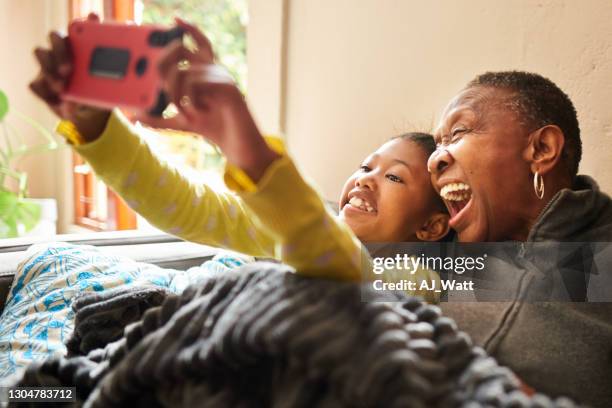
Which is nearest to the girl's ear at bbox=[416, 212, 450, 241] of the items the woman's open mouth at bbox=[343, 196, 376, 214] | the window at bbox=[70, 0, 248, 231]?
the woman's open mouth at bbox=[343, 196, 376, 214]

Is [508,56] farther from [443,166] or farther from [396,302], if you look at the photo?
[396,302]

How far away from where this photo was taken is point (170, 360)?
1.90ft

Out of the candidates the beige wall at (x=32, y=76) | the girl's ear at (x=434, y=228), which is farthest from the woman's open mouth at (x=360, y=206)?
A: the beige wall at (x=32, y=76)

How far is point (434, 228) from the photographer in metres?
1.15

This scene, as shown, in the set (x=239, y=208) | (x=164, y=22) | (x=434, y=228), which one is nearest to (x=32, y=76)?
(x=164, y=22)

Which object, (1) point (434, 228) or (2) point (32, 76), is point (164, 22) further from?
(1) point (434, 228)

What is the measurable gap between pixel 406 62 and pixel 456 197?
62 cm

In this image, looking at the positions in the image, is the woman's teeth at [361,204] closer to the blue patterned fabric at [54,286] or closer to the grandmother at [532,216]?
the grandmother at [532,216]

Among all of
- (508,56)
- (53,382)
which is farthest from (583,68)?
(53,382)

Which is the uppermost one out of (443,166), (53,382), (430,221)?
(443,166)

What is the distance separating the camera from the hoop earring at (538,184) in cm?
92

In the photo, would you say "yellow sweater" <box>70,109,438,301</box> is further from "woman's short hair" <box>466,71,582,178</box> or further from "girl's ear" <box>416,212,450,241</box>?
"woman's short hair" <box>466,71,582,178</box>

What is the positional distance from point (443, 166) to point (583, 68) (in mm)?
362

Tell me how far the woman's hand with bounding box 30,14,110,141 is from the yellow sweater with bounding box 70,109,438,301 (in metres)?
0.06
